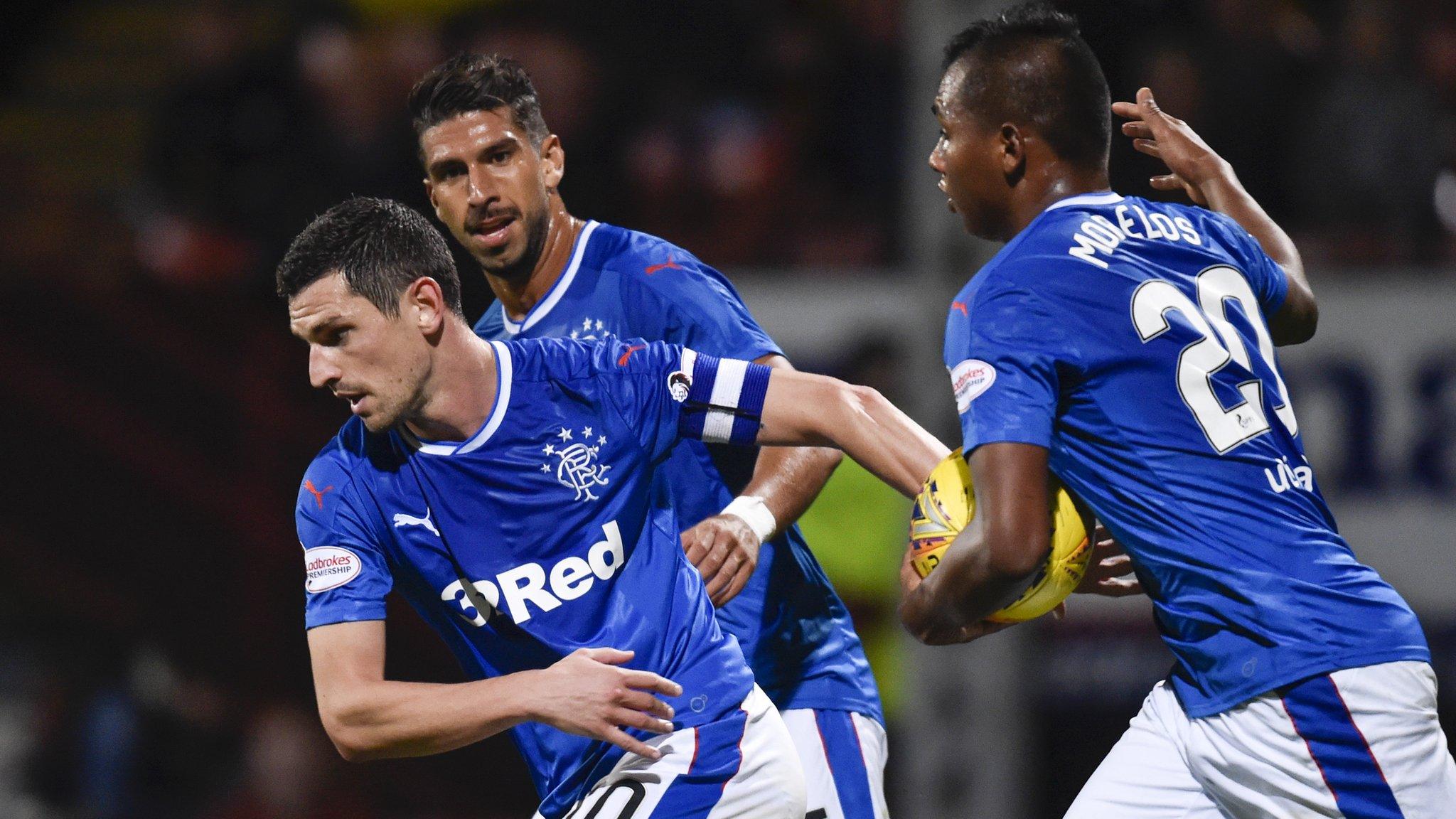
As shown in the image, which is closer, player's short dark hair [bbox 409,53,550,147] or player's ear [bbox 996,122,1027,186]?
player's ear [bbox 996,122,1027,186]

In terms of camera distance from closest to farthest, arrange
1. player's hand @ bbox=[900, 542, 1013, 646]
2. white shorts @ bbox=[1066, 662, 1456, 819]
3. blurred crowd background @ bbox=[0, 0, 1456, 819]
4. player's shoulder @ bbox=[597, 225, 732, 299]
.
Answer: white shorts @ bbox=[1066, 662, 1456, 819], player's hand @ bbox=[900, 542, 1013, 646], player's shoulder @ bbox=[597, 225, 732, 299], blurred crowd background @ bbox=[0, 0, 1456, 819]

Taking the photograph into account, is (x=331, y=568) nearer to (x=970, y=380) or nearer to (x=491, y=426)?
(x=491, y=426)

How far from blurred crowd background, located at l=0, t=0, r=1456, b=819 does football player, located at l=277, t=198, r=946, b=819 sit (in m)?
3.60

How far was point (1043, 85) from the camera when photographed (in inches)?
125

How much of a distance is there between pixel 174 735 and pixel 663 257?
5.15m

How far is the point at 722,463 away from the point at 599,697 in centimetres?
113

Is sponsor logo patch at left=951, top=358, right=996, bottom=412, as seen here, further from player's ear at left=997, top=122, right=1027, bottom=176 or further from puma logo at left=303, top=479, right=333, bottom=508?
puma logo at left=303, top=479, right=333, bottom=508

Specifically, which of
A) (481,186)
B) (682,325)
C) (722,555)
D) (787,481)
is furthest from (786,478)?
(481,186)

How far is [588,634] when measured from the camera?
3.17 metres

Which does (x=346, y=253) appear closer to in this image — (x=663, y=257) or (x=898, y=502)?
(x=663, y=257)

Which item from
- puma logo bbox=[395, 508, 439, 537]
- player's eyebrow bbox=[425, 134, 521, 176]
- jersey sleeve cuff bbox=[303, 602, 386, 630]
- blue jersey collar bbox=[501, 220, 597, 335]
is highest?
player's eyebrow bbox=[425, 134, 521, 176]

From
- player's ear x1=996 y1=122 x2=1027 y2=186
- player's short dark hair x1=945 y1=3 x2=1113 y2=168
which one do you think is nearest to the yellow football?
player's ear x1=996 y1=122 x2=1027 y2=186

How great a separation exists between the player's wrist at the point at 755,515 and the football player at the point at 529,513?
0.30m

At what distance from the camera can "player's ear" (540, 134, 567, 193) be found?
4.12m
